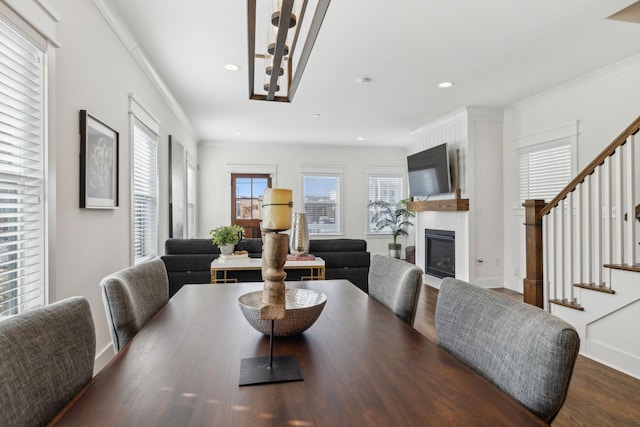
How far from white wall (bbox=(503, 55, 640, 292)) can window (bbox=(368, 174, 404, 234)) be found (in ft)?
10.3

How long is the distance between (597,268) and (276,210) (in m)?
2.98

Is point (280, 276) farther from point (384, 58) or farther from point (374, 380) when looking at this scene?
point (384, 58)

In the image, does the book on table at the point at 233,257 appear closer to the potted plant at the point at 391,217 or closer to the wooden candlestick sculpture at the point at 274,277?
the wooden candlestick sculpture at the point at 274,277

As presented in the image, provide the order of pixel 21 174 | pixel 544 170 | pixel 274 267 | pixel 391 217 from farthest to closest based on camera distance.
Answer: pixel 391 217 < pixel 544 170 < pixel 21 174 < pixel 274 267

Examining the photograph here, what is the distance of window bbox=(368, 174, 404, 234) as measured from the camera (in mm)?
7797

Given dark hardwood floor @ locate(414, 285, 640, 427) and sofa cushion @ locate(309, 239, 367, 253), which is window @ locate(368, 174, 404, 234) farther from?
dark hardwood floor @ locate(414, 285, 640, 427)

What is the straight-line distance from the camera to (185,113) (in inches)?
198

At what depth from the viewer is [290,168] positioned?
24.4ft

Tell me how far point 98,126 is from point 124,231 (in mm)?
923

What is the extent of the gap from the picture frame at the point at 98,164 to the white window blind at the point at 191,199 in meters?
3.41

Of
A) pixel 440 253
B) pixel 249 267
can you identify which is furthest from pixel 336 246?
pixel 440 253

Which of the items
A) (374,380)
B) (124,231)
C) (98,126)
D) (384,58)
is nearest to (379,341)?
(374,380)

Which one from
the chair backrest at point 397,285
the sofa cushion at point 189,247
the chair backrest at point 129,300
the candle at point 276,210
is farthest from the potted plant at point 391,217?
the candle at point 276,210

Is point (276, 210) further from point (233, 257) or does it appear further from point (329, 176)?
point (329, 176)
